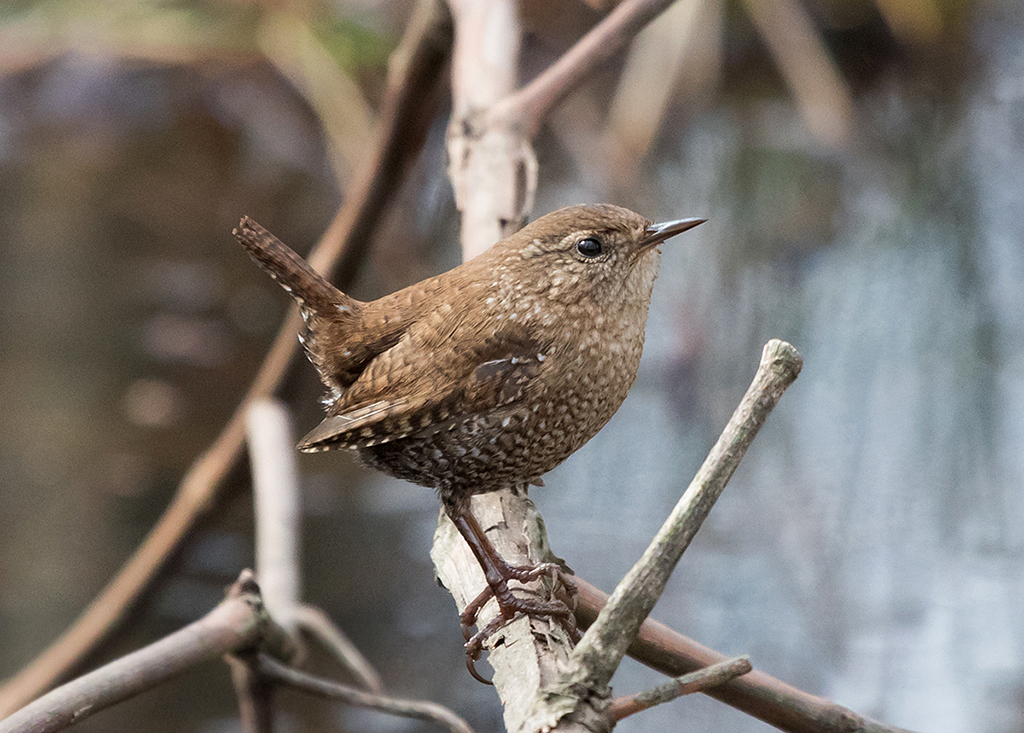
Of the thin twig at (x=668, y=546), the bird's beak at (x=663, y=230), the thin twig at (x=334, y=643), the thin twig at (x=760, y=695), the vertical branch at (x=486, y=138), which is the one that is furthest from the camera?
the thin twig at (x=334, y=643)

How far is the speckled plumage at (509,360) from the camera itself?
3.86ft

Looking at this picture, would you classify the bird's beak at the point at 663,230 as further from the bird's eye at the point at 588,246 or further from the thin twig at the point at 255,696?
the thin twig at the point at 255,696

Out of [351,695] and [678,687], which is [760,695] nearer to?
[678,687]

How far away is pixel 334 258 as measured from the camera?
2.15 meters

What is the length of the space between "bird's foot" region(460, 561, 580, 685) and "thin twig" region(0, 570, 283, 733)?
0.36 meters

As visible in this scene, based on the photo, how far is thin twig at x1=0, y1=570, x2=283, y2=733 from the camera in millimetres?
1042

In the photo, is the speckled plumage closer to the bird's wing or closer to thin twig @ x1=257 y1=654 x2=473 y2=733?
the bird's wing

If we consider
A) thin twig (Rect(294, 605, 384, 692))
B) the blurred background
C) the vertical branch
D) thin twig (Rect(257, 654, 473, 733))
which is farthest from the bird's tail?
the blurred background

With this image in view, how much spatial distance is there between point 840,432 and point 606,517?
762 millimetres

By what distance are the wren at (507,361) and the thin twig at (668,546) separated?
0.40 m

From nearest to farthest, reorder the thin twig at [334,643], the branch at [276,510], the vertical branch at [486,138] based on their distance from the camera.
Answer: the vertical branch at [486,138]
the thin twig at [334,643]
the branch at [276,510]

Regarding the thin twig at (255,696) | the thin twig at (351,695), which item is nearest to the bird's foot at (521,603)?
the thin twig at (351,695)

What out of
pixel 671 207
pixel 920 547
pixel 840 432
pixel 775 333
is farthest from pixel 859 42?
pixel 920 547

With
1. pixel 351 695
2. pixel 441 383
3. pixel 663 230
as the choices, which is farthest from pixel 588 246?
pixel 351 695
